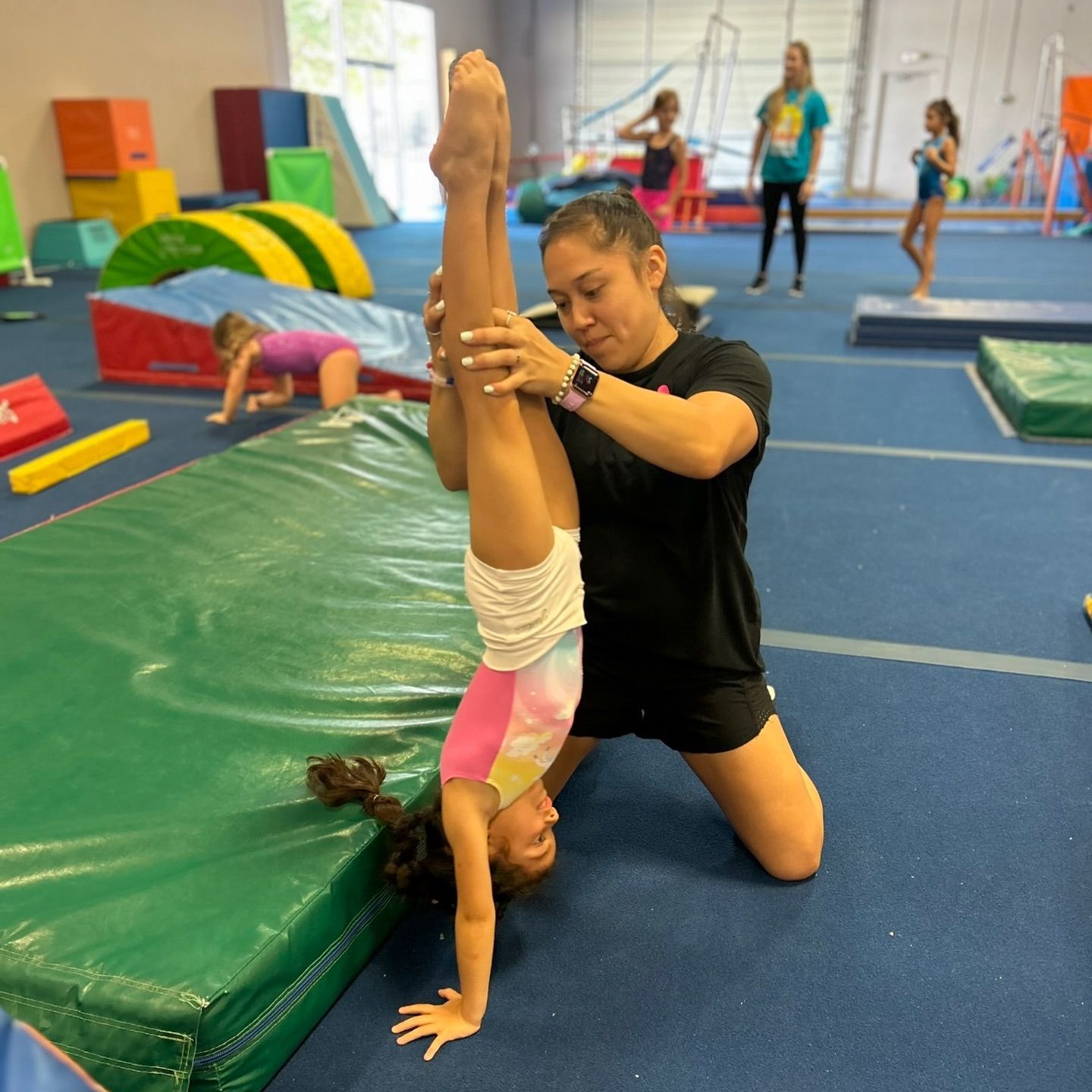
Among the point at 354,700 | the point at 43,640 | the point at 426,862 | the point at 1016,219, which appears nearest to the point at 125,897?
the point at 426,862

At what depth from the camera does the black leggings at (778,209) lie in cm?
708

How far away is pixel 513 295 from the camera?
62.1 inches

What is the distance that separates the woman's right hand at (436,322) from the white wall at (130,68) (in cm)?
937

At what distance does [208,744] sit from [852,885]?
50.7 inches

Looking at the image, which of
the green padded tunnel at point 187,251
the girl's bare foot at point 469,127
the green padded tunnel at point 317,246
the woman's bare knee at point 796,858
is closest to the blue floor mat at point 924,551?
the woman's bare knee at point 796,858

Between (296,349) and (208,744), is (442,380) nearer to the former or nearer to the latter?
(208,744)

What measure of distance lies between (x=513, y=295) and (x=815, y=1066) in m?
1.27

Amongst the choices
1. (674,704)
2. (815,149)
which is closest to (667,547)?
(674,704)

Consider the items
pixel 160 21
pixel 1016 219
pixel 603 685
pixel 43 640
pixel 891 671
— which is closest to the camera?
pixel 603 685

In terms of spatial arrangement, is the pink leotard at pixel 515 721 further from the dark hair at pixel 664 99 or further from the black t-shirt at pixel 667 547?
the dark hair at pixel 664 99

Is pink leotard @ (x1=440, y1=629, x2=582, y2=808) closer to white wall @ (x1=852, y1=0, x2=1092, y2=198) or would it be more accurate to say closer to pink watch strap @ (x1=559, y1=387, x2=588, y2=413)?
pink watch strap @ (x1=559, y1=387, x2=588, y2=413)

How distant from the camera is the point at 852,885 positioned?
187cm

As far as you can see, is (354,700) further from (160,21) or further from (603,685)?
(160,21)

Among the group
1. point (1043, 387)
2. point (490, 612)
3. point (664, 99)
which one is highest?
point (664, 99)
